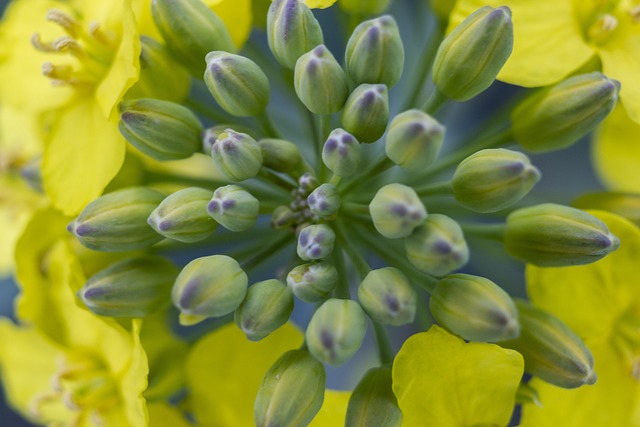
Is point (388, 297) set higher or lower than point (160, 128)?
lower

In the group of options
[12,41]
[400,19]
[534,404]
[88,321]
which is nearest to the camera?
[534,404]

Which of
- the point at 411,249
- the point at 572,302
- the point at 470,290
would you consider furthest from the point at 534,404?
the point at 411,249

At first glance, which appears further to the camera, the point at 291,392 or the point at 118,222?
the point at 118,222

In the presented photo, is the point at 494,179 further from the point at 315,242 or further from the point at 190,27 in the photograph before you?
the point at 190,27

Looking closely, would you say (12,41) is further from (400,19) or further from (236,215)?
(400,19)

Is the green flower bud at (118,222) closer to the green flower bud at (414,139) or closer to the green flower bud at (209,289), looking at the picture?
the green flower bud at (209,289)

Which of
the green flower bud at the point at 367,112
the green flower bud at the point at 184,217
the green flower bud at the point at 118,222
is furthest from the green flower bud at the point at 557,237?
the green flower bud at the point at 118,222

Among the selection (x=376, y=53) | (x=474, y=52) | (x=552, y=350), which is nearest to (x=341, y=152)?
(x=376, y=53)

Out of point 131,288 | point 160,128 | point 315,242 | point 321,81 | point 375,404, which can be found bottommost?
point 375,404
